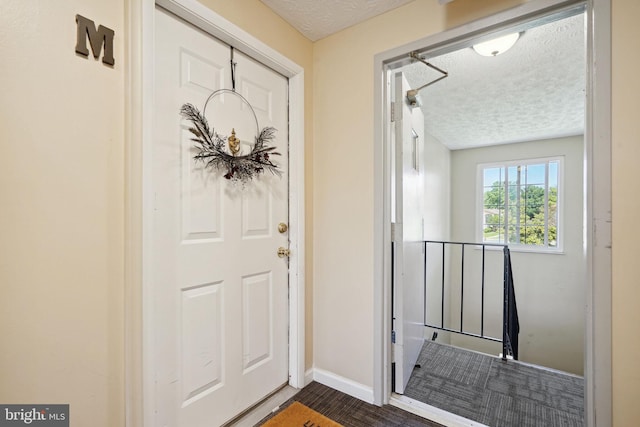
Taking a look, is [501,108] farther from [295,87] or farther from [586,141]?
[295,87]

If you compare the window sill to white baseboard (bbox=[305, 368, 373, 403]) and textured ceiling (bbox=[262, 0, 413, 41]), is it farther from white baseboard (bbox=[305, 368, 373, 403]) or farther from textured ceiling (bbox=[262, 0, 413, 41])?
textured ceiling (bbox=[262, 0, 413, 41])

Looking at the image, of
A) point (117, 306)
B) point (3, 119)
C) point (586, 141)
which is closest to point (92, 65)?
point (3, 119)

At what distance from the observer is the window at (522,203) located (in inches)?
172

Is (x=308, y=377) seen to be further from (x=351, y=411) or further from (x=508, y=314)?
(x=508, y=314)

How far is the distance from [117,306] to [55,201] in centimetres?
44

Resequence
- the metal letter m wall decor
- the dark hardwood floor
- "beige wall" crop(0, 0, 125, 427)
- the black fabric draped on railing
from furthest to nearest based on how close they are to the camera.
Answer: the black fabric draped on railing, the dark hardwood floor, the metal letter m wall decor, "beige wall" crop(0, 0, 125, 427)

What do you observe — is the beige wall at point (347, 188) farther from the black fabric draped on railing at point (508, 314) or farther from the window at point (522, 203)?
the window at point (522, 203)

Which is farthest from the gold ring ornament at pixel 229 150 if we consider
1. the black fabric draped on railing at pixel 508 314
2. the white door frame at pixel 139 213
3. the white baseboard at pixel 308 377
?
the black fabric draped on railing at pixel 508 314

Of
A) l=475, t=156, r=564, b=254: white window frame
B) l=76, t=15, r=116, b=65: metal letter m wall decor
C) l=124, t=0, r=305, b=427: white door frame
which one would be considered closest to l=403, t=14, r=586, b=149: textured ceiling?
l=475, t=156, r=564, b=254: white window frame

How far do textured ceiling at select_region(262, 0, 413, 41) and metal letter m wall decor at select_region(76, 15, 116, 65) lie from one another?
2.98 feet
